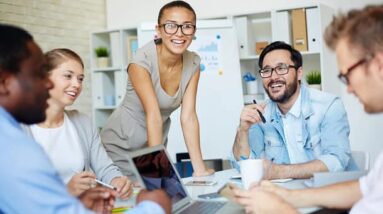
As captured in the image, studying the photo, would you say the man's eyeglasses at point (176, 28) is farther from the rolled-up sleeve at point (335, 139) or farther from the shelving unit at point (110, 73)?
the shelving unit at point (110, 73)

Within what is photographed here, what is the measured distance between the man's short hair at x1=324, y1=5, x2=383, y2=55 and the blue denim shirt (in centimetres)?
83

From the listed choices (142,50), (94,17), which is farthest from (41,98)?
(94,17)

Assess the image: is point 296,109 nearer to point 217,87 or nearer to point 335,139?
point 335,139

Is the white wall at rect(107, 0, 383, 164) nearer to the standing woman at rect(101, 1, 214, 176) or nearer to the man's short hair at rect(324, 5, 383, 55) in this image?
the standing woman at rect(101, 1, 214, 176)

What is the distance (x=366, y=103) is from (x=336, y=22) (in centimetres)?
23

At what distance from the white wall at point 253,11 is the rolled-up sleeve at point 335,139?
4.49 ft

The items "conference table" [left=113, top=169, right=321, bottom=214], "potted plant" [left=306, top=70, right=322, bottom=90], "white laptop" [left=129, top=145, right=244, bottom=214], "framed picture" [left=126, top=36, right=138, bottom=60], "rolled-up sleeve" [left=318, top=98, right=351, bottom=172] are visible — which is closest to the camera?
"white laptop" [left=129, top=145, right=244, bottom=214]

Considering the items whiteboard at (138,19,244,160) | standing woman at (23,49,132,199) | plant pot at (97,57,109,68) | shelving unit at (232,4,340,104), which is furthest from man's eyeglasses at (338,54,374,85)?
plant pot at (97,57,109,68)

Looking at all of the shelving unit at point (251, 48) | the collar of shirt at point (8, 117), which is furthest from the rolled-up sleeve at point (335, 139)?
the collar of shirt at point (8, 117)

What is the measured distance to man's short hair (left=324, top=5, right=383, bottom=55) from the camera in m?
1.10

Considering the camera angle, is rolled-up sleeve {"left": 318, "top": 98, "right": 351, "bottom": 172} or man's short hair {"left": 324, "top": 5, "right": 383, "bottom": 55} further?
rolled-up sleeve {"left": 318, "top": 98, "right": 351, "bottom": 172}

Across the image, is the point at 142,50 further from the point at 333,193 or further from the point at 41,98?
the point at 41,98

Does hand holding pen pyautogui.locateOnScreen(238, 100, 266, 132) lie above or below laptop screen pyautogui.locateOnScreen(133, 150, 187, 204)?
above

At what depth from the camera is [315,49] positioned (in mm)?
3760
